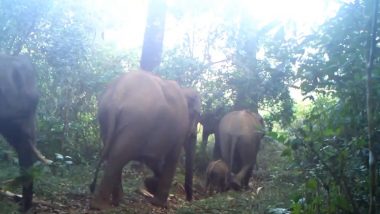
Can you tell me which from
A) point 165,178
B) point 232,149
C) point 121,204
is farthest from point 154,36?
point 121,204

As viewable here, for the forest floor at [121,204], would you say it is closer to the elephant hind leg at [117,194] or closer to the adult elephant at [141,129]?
the elephant hind leg at [117,194]

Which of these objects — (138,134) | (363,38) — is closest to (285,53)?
(363,38)

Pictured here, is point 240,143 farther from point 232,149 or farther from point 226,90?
point 226,90

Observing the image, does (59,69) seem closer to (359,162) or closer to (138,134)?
(138,134)

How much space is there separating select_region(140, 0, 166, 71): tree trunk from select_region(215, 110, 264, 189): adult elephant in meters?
1.88

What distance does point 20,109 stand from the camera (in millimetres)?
5277

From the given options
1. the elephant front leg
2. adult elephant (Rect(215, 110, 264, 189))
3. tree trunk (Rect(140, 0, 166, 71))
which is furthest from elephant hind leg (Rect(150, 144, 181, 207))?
tree trunk (Rect(140, 0, 166, 71))

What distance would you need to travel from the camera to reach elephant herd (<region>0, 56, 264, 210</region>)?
5344 mm

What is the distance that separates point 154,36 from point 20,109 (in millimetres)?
5380

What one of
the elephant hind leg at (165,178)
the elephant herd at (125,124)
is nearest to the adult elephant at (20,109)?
the elephant herd at (125,124)

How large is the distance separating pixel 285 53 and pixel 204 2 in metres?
8.23

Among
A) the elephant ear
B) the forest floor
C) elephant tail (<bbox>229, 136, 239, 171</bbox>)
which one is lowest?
the forest floor

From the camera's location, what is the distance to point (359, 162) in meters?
4.46

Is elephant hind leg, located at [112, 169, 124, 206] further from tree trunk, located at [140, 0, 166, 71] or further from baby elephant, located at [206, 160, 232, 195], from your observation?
tree trunk, located at [140, 0, 166, 71]
